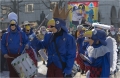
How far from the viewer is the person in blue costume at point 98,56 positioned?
5152mm

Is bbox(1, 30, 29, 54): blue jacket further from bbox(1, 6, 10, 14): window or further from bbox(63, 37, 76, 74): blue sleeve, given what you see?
bbox(1, 6, 10, 14): window

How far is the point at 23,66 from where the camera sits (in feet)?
19.4

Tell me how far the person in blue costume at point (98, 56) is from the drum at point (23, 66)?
4.26 feet

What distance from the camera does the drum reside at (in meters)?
5.86

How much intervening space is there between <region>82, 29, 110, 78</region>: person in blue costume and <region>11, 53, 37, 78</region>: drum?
4.26 ft

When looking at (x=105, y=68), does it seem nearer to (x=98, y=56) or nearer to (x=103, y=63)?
(x=103, y=63)

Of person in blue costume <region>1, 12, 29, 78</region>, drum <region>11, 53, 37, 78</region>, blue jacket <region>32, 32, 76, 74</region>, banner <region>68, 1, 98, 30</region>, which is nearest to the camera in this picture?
blue jacket <region>32, 32, 76, 74</region>

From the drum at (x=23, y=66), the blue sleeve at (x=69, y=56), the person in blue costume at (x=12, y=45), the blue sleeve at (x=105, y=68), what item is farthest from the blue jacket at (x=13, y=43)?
the blue sleeve at (x=105, y=68)

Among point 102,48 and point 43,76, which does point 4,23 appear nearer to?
point 43,76

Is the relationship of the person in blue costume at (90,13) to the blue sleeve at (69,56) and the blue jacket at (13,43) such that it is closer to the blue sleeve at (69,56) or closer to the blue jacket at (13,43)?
the blue jacket at (13,43)

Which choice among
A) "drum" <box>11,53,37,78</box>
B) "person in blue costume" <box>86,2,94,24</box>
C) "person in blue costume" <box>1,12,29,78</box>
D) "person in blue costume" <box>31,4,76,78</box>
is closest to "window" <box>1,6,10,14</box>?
"person in blue costume" <box>86,2,94,24</box>

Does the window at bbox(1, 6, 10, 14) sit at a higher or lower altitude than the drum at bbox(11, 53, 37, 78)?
higher

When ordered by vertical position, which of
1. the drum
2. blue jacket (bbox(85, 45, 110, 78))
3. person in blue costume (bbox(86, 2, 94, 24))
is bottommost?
the drum

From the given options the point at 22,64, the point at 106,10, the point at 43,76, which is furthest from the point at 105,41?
the point at 106,10
